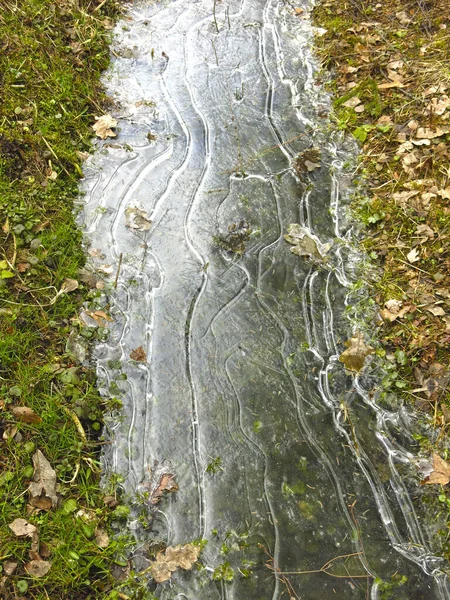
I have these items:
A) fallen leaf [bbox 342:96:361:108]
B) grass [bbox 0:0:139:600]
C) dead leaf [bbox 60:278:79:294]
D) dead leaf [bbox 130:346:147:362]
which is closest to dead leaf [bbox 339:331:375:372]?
dead leaf [bbox 130:346:147:362]

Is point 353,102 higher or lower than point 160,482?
higher

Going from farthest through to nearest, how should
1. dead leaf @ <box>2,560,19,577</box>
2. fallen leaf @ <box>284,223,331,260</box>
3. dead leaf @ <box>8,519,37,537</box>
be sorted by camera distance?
1. fallen leaf @ <box>284,223,331,260</box>
2. dead leaf @ <box>8,519,37,537</box>
3. dead leaf @ <box>2,560,19,577</box>

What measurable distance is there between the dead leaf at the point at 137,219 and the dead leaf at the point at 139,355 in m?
1.07

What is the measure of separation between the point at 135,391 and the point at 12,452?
766mm

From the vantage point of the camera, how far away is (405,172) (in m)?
3.90

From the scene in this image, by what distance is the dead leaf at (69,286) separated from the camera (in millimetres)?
3270

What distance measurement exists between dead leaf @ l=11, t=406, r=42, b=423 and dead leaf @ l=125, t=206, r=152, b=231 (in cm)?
165

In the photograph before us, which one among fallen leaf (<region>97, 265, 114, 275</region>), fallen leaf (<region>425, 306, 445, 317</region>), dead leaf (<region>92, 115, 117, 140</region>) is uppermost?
dead leaf (<region>92, 115, 117, 140</region>)

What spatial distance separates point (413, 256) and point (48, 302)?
253 centimetres

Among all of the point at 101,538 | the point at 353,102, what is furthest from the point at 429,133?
the point at 101,538

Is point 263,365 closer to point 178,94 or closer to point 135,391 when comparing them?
point 135,391

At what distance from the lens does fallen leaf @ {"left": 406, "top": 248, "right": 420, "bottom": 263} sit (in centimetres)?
347

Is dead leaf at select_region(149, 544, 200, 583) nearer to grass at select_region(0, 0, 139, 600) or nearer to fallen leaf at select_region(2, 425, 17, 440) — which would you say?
grass at select_region(0, 0, 139, 600)

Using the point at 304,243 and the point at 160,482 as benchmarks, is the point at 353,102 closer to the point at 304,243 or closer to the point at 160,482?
the point at 304,243
